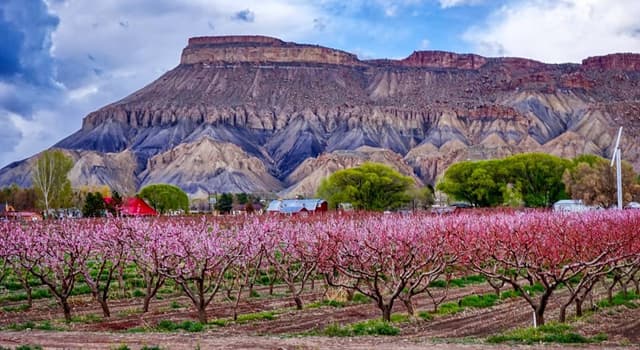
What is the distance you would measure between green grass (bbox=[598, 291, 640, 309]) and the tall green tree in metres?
99.0

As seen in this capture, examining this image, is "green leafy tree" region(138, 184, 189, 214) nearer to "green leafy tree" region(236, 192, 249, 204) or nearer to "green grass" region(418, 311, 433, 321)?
"green leafy tree" region(236, 192, 249, 204)

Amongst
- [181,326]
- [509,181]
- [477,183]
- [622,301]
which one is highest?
[509,181]

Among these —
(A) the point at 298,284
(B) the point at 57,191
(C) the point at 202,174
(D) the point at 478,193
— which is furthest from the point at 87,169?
(A) the point at 298,284

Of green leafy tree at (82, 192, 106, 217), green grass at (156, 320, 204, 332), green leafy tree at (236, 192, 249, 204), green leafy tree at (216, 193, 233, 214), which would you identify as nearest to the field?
green grass at (156, 320, 204, 332)

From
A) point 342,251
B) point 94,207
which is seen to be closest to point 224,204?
point 94,207

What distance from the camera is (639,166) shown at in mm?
171750

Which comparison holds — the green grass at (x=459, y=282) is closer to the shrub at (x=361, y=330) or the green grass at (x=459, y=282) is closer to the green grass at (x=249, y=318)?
the green grass at (x=249, y=318)

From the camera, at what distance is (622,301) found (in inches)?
1174

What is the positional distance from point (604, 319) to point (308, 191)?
143m

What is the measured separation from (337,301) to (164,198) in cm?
10744

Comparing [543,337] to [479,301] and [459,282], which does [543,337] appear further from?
[459,282]

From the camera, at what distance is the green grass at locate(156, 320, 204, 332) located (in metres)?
23.5

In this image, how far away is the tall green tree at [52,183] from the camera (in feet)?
395

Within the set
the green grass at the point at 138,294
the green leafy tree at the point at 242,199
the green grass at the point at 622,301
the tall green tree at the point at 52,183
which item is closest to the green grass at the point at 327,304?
the green grass at the point at 138,294
